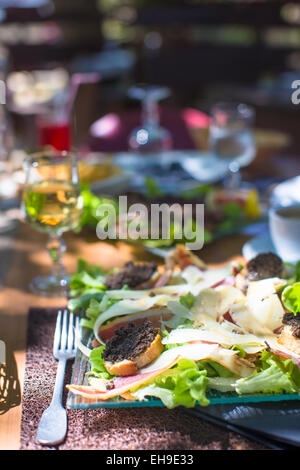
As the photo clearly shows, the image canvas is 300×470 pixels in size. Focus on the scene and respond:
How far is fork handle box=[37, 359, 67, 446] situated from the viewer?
810 millimetres

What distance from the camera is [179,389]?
81cm

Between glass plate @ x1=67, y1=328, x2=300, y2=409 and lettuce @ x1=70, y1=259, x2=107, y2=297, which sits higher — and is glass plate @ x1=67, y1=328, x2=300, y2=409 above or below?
below

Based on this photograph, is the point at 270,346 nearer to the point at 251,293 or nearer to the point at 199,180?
the point at 251,293

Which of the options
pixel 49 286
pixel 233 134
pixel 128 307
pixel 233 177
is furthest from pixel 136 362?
pixel 233 134

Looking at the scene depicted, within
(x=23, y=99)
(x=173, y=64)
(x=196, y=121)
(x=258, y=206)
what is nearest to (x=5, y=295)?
(x=258, y=206)

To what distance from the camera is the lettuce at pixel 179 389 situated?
0.80 metres

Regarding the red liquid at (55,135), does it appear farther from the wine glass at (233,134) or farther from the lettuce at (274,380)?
the lettuce at (274,380)

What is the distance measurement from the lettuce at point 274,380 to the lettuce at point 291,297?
0.43ft

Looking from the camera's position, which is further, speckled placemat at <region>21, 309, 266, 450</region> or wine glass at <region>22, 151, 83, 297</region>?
wine glass at <region>22, 151, 83, 297</region>

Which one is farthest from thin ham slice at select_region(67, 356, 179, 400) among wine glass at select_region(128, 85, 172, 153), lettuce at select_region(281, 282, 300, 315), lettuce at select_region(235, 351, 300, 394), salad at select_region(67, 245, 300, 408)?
wine glass at select_region(128, 85, 172, 153)

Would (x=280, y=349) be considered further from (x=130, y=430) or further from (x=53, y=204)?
(x=53, y=204)

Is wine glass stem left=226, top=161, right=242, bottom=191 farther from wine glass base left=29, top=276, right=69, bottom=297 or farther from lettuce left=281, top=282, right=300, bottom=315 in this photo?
lettuce left=281, top=282, right=300, bottom=315

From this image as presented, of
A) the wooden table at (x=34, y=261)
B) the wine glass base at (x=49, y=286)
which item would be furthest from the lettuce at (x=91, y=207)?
the wine glass base at (x=49, y=286)

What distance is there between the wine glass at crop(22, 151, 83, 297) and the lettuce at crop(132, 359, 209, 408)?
1.67 feet
